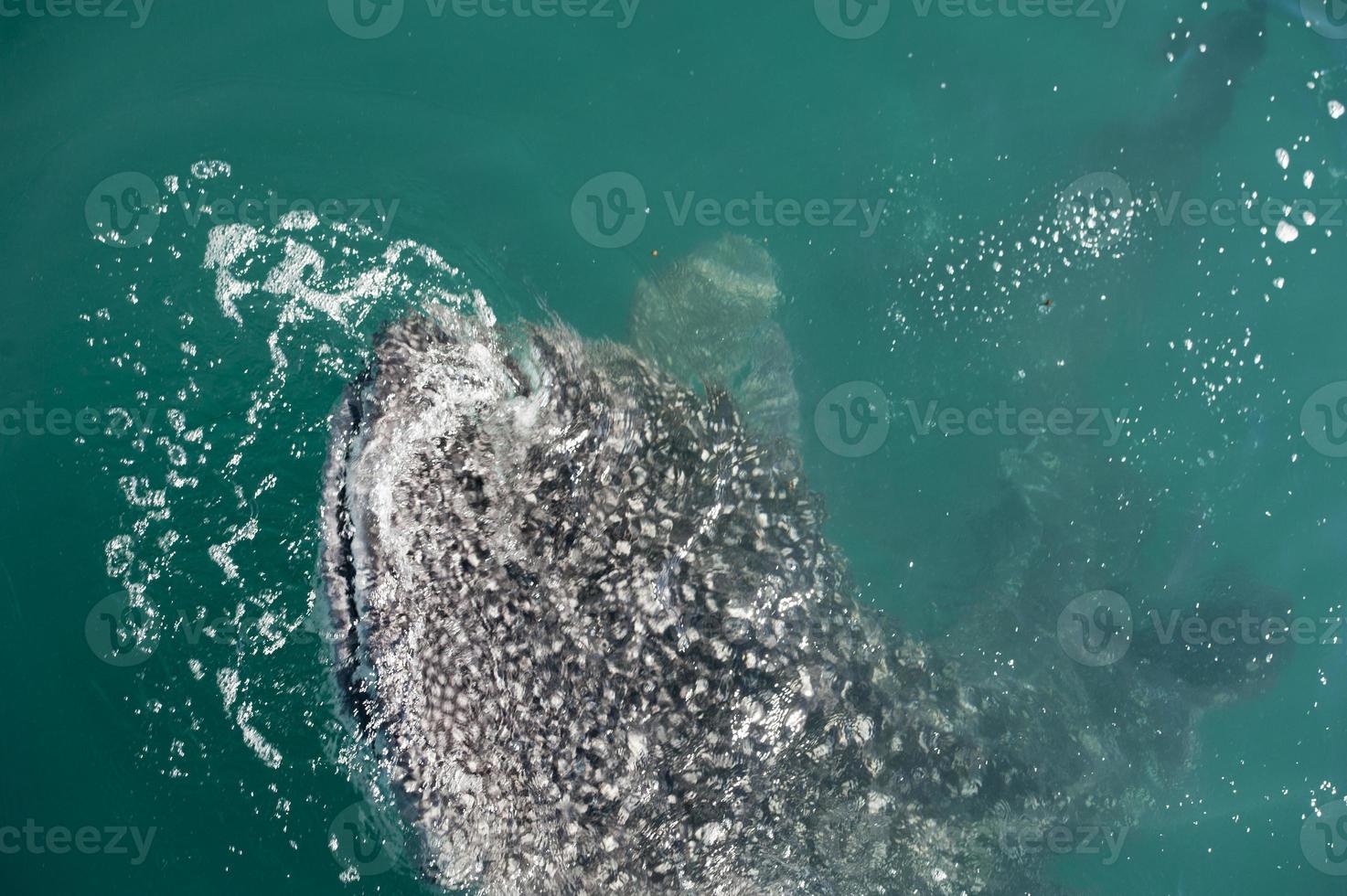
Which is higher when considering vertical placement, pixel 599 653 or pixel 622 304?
pixel 622 304

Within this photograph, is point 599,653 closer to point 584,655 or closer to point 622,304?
point 584,655

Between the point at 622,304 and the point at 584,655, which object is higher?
the point at 622,304

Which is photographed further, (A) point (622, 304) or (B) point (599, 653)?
(A) point (622, 304)

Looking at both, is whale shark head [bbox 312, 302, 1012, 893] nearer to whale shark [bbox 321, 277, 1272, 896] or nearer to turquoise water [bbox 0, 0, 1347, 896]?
whale shark [bbox 321, 277, 1272, 896]

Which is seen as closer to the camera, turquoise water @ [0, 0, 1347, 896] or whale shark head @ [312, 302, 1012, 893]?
whale shark head @ [312, 302, 1012, 893]

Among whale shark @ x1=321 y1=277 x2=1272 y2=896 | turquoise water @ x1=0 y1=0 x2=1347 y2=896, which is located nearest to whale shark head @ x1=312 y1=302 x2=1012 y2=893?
whale shark @ x1=321 y1=277 x2=1272 y2=896

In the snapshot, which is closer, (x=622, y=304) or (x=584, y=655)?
(x=584, y=655)

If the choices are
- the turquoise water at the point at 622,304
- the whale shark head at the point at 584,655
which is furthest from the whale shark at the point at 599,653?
the turquoise water at the point at 622,304

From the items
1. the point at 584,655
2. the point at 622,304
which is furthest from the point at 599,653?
the point at 622,304

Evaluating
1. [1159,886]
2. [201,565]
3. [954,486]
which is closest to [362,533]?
[201,565]
